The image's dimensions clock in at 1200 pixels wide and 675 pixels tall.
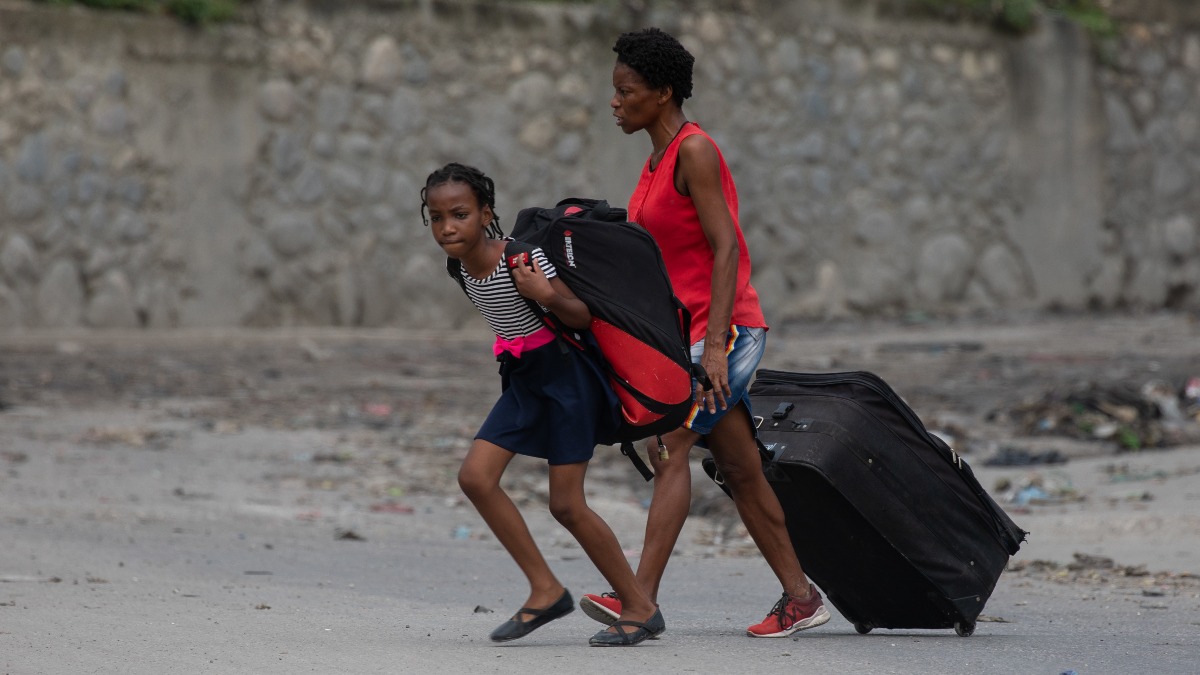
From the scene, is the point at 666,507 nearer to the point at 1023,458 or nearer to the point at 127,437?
the point at 1023,458

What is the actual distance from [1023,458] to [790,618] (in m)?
3.85

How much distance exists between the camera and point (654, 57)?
396 cm

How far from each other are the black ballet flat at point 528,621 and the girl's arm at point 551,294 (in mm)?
705

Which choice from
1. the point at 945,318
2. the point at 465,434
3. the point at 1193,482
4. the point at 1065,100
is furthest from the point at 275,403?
the point at 1065,100

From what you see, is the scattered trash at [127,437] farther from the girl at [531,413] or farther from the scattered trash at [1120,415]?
the scattered trash at [1120,415]

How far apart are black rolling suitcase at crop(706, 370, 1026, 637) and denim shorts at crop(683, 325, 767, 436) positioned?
20cm

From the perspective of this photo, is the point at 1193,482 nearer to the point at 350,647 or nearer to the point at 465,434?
the point at 465,434

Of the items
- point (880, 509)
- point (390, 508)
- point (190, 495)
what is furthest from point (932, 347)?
point (880, 509)

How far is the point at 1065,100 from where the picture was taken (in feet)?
45.1

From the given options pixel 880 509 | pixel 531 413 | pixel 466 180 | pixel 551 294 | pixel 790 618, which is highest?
pixel 466 180

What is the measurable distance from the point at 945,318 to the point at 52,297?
730 cm

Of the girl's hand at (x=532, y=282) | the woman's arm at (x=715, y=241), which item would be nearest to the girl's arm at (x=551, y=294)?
the girl's hand at (x=532, y=282)

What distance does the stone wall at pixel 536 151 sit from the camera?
412 inches

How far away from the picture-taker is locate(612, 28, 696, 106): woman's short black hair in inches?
156
